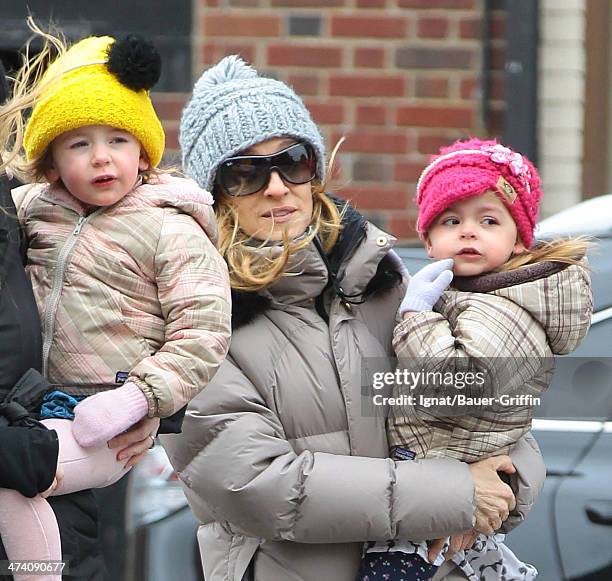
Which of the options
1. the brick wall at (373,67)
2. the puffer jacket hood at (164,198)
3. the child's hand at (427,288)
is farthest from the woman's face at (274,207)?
the brick wall at (373,67)

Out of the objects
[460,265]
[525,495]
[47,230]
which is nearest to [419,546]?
[525,495]

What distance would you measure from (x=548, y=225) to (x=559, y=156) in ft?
6.66

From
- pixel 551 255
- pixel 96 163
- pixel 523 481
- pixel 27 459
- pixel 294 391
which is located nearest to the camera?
pixel 27 459

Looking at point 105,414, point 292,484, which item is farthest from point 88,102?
point 292,484

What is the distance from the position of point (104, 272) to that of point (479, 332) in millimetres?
739

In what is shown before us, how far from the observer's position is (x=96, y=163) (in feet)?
8.53

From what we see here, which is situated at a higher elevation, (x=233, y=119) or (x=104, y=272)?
(x=233, y=119)

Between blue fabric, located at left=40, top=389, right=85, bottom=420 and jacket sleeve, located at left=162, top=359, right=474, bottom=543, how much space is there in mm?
281

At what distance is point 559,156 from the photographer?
236 inches

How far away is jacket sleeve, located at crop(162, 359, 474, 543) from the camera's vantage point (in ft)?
8.71

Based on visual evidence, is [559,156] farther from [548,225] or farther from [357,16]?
[548,225]

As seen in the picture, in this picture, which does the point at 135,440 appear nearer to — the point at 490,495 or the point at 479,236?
the point at 490,495

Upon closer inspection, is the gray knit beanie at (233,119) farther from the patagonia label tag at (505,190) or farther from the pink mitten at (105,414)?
the pink mitten at (105,414)

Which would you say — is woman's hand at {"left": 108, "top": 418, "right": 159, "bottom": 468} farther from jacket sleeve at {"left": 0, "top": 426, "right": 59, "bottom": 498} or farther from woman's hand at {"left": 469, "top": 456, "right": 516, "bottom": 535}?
woman's hand at {"left": 469, "top": 456, "right": 516, "bottom": 535}
